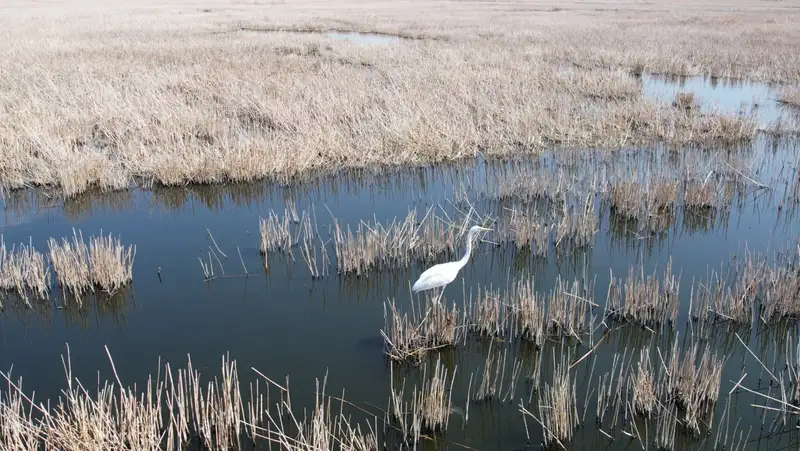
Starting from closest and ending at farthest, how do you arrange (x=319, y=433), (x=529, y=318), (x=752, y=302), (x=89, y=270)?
(x=319, y=433) → (x=529, y=318) → (x=752, y=302) → (x=89, y=270)

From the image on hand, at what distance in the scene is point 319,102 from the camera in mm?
13719

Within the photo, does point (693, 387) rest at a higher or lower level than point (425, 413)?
higher

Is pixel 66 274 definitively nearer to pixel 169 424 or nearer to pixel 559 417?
pixel 169 424

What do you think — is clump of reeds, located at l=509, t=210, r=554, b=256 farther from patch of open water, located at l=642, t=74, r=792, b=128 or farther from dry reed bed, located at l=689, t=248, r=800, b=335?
patch of open water, located at l=642, t=74, r=792, b=128

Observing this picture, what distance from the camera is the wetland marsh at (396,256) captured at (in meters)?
4.85

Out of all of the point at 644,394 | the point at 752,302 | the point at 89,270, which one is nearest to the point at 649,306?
the point at 752,302

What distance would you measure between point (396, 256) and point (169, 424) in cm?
374

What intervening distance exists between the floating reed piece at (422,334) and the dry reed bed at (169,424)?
836 millimetres

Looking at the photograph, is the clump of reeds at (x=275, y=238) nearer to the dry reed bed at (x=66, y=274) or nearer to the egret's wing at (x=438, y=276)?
the dry reed bed at (x=66, y=274)

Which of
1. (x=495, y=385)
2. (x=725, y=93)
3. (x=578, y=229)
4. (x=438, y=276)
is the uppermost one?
(x=725, y=93)

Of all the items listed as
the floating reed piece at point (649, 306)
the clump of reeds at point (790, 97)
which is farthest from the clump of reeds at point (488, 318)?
the clump of reeds at point (790, 97)

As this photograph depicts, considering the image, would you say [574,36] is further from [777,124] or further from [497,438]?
[497,438]

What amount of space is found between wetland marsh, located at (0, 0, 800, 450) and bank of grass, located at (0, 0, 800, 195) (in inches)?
3.4

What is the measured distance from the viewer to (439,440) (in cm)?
475
